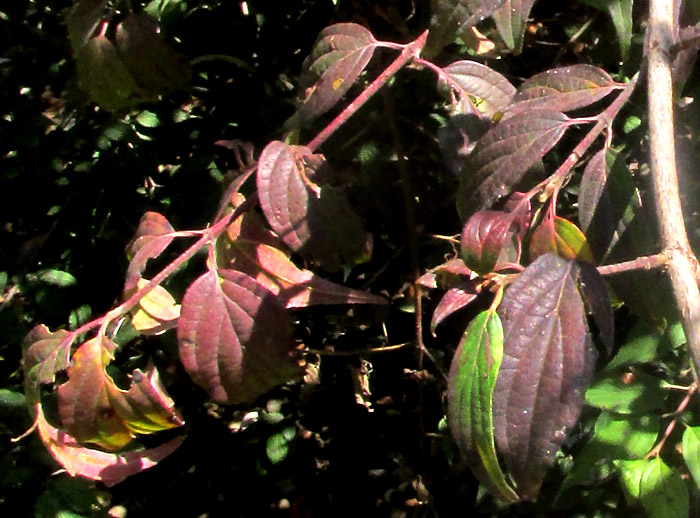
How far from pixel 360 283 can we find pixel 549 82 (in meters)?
0.60

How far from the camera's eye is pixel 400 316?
4.67 feet

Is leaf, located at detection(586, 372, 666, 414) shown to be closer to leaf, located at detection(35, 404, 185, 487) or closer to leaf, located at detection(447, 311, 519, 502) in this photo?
leaf, located at detection(447, 311, 519, 502)

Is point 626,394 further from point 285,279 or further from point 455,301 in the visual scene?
point 285,279

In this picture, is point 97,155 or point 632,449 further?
point 97,155

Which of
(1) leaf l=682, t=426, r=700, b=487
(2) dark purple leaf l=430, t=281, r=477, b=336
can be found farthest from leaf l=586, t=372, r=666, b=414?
(2) dark purple leaf l=430, t=281, r=477, b=336

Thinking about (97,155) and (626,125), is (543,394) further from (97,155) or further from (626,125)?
(97,155)

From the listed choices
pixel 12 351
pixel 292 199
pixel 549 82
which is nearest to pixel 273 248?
pixel 292 199

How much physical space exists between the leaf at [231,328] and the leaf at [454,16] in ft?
1.15

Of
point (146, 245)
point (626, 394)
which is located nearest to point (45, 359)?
point (146, 245)

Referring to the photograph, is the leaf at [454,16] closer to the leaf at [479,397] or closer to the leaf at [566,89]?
the leaf at [566,89]

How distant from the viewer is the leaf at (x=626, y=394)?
1.00 metres

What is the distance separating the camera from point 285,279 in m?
0.93

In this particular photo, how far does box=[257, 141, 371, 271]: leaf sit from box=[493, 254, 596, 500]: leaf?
29cm

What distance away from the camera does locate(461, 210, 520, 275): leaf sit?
0.72 metres
